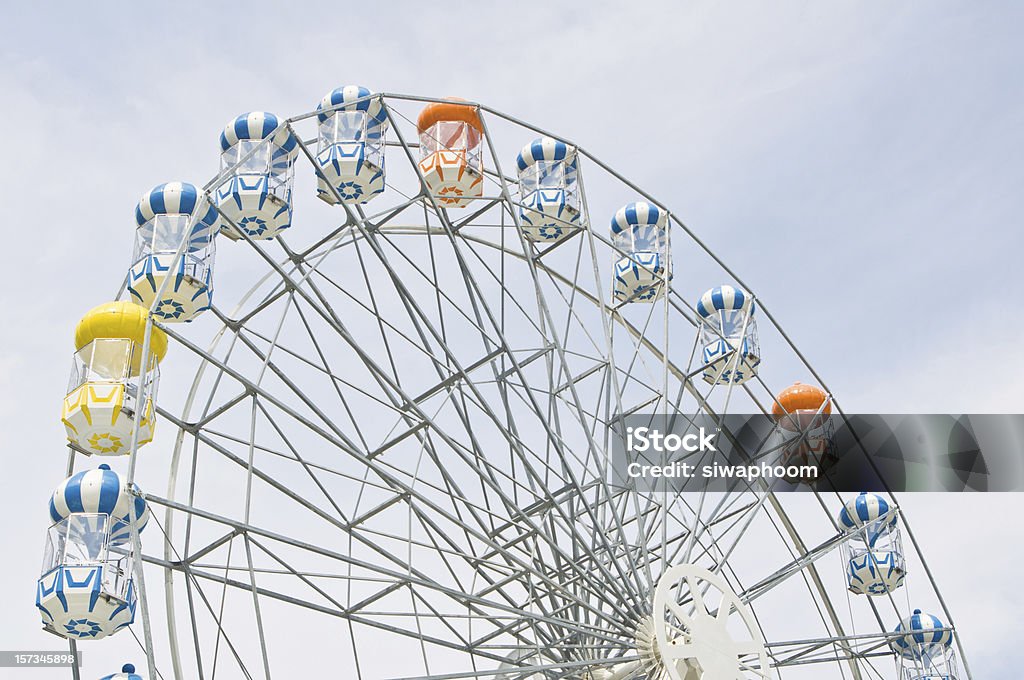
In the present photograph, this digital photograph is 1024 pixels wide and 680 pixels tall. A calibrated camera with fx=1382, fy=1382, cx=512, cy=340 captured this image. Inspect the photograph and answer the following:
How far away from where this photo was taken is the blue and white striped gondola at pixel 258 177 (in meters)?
15.5

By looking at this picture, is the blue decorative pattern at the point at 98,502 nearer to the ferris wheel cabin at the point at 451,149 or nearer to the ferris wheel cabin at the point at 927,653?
the ferris wheel cabin at the point at 451,149

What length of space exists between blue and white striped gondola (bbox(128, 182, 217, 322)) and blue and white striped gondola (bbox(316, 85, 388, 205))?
1.85 m

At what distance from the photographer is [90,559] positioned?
41.0ft

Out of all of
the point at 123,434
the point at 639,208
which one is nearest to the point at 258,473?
the point at 123,434

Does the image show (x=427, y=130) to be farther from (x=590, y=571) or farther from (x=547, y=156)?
(x=590, y=571)

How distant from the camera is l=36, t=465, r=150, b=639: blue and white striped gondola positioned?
40.3 ft

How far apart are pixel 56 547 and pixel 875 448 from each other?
11.7m

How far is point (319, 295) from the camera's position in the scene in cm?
1518

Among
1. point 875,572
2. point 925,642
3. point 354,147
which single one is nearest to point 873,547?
point 875,572

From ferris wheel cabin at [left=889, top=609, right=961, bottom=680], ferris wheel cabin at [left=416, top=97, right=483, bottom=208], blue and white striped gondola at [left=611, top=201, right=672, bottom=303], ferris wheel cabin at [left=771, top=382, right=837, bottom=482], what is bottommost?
ferris wheel cabin at [left=889, top=609, right=961, bottom=680]

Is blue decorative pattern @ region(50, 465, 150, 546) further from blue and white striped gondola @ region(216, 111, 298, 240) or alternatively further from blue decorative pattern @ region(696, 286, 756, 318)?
blue decorative pattern @ region(696, 286, 756, 318)

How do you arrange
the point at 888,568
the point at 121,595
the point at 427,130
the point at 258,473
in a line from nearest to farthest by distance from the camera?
the point at 121,595, the point at 258,473, the point at 427,130, the point at 888,568

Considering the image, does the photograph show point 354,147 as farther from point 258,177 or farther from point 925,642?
point 925,642

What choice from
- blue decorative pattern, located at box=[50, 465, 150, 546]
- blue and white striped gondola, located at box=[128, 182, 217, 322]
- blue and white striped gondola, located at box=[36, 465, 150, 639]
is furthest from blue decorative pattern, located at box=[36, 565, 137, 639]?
blue and white striped gondola, located at box=[128, 182, 217, 322]
